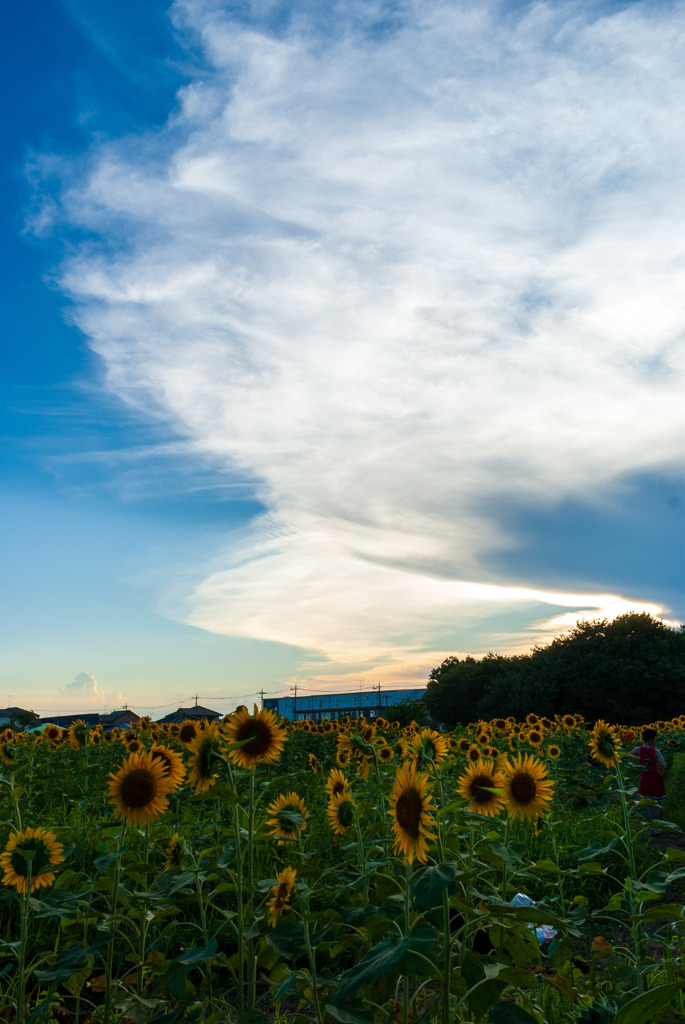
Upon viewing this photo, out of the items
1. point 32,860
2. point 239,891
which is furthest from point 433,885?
point 32,860

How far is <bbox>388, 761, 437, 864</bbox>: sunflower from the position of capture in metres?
2.26

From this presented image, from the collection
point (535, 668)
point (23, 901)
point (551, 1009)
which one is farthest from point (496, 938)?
point (535, 668)

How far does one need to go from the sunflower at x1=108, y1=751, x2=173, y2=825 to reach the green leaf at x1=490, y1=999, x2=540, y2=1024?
172 centimetres

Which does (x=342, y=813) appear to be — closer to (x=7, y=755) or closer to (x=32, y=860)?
(x=32, y=860)

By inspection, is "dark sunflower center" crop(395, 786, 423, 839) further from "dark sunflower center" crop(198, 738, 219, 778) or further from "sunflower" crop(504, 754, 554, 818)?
"sunflower" crop(504, 754, 554, 818)

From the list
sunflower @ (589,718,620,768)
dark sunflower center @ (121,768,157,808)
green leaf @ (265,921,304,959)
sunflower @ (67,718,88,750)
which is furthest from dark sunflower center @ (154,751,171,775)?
sunflower @ (67,718,88,750)

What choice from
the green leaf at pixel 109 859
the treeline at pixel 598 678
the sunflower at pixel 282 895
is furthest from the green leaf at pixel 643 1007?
the treeline at pixel 598 678

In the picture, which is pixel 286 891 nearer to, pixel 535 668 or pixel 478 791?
pixel 478 791

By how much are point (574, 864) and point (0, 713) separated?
62806 mm

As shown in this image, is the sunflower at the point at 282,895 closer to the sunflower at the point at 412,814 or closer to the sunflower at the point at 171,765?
the sunflower at the point at 171,765

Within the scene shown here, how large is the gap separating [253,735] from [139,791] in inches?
23.3

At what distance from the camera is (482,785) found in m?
3.21

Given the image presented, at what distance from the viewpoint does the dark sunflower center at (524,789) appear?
10.4 ft

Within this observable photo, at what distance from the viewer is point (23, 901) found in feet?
10.1
